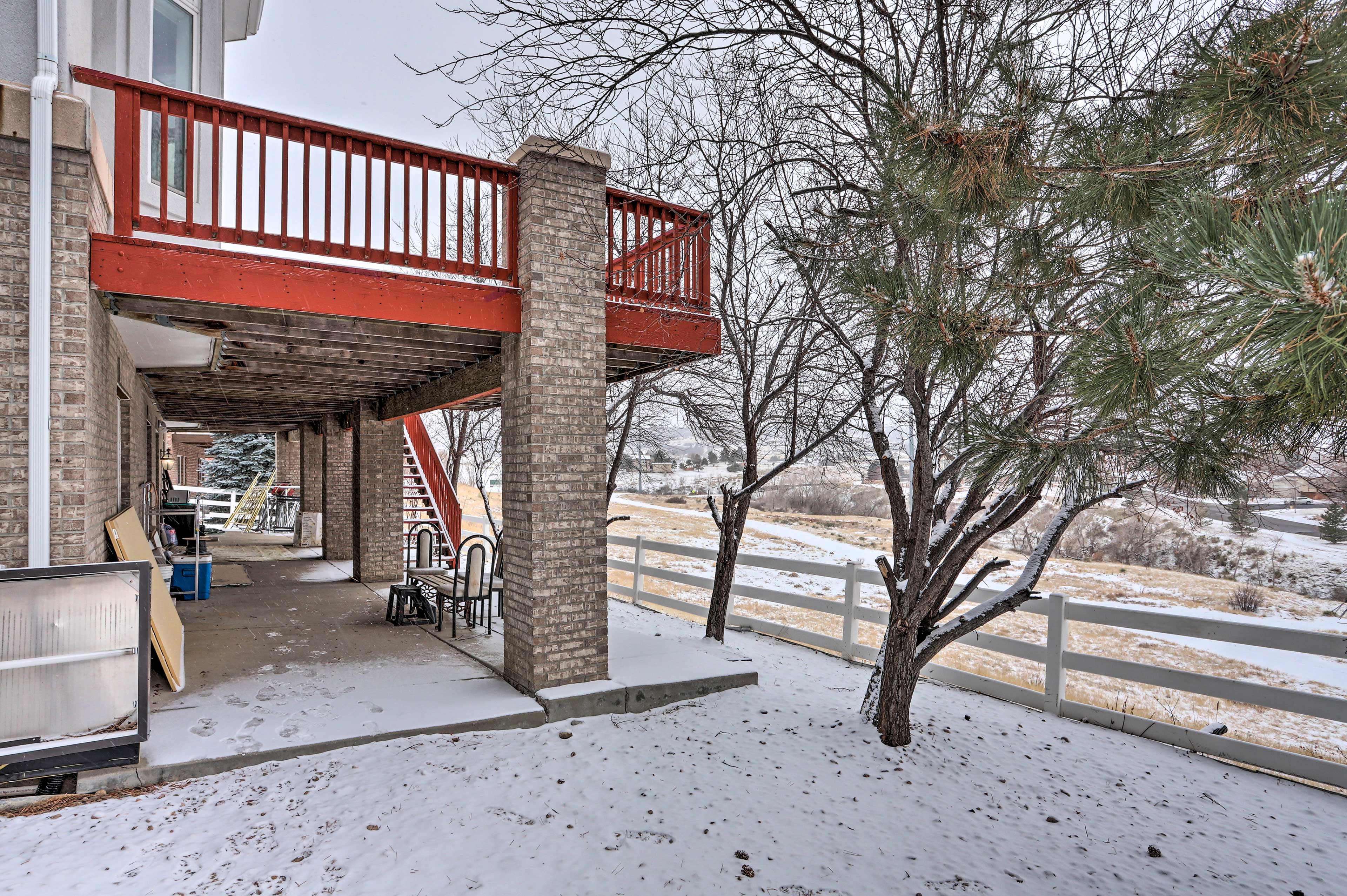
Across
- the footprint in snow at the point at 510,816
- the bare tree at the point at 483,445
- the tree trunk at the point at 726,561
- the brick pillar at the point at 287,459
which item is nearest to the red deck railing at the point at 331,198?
the tree trunk at the point at 726,561

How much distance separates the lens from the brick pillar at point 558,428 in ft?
16.8

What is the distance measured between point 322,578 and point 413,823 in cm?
793

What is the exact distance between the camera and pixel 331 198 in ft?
18.0

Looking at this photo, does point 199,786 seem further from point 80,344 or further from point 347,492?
point 347,492

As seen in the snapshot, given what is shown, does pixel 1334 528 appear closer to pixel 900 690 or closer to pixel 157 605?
pixel 900 690

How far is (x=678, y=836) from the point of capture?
3.57m

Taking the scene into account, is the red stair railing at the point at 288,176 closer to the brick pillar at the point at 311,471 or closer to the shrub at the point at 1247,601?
the brick pillar at the point at 311,471

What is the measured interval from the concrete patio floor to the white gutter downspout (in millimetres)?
1376

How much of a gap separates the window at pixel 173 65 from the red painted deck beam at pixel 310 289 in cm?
379

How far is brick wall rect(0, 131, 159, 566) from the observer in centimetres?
376

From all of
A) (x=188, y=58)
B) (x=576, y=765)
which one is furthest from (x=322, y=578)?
(x=576, y=765)

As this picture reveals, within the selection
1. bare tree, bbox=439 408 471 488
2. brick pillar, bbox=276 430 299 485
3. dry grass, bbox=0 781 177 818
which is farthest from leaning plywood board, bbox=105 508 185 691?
brick pillar, bbox=276 430 299 485

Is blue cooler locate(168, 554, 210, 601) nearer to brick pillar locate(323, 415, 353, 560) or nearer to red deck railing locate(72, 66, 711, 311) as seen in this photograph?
brick pillar locate(323, 415, 353, 560)

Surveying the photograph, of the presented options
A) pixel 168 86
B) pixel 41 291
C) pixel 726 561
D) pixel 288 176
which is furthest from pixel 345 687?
pixel 168 86
